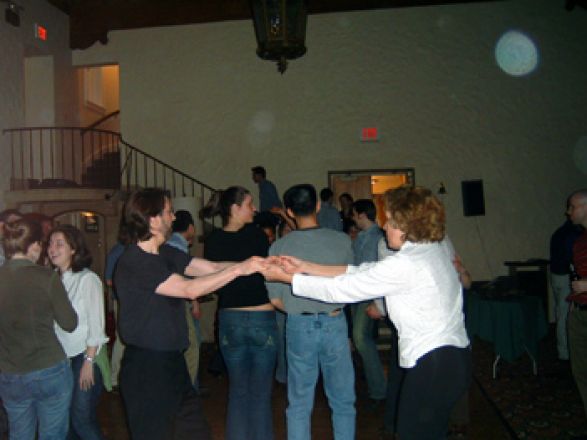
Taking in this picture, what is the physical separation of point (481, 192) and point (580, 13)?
3.53m

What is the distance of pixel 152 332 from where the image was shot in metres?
2.14

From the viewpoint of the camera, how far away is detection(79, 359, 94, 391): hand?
2.70 m

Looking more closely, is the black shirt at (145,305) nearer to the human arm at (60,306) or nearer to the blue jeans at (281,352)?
the human arm at (60,306)

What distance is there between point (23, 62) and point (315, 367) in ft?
26.4

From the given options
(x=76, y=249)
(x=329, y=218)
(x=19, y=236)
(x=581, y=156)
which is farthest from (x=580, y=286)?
(x=581, y=156)

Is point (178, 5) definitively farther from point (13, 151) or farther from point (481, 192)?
point (481, 192)

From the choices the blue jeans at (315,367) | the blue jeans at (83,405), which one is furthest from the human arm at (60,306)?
the blue jeans at (315,367)

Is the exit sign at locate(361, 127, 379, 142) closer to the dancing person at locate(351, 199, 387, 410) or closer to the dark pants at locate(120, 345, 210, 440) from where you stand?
the dancing person at locate(351, 199, 387, 410)

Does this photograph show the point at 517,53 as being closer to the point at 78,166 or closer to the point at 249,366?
the point at 249,366

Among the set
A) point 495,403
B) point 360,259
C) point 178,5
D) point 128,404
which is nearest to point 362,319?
point 360,259

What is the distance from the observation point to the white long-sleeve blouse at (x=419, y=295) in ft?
6.59

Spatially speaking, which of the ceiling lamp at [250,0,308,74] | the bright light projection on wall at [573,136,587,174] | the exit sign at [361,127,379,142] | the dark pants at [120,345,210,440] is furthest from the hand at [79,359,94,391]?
the bright light projection on wall at [573,136,587,174]

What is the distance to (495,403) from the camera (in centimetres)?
423

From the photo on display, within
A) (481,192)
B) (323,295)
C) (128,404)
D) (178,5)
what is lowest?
(128,404)
